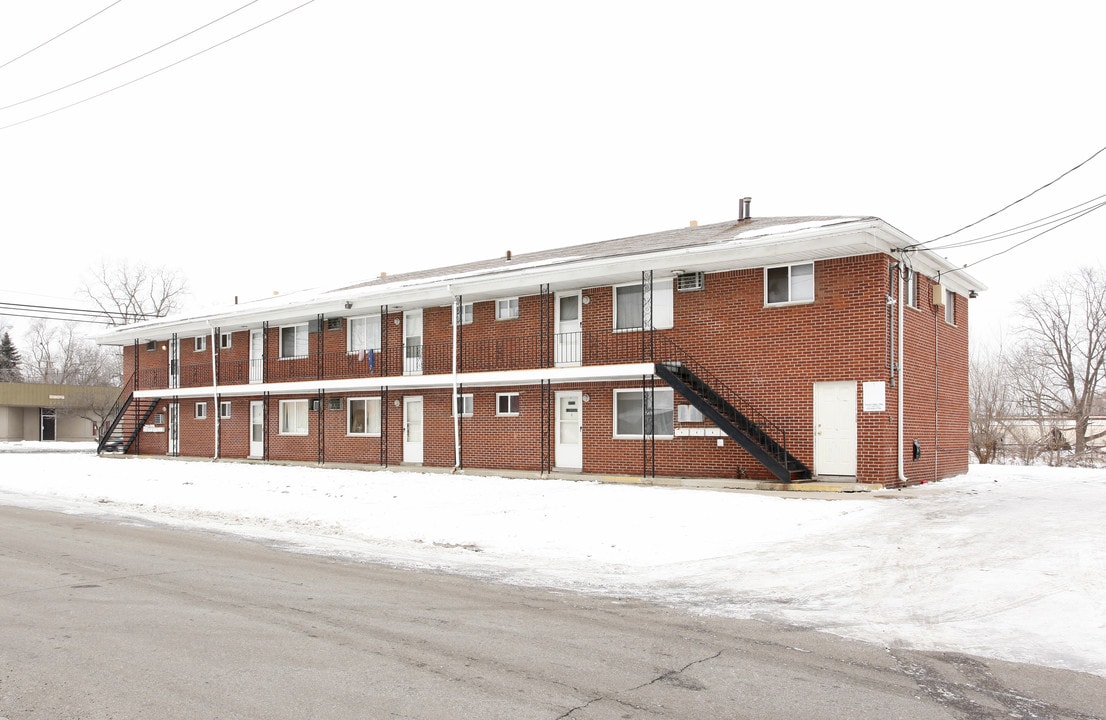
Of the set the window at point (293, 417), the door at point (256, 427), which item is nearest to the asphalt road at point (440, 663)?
the window at point (293, 417)

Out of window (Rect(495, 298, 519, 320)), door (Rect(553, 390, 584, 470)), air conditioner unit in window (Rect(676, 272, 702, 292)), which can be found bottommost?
door (Rect(553, 390, 584, 470))

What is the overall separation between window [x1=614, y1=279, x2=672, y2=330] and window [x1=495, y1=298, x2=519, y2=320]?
130 inches

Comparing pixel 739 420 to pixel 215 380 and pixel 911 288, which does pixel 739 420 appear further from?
pixel 215 380

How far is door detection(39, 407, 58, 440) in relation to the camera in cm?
5841

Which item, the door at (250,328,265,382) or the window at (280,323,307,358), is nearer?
the window at (280,323,307,358)

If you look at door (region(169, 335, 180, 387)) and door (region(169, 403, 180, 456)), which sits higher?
door (region(169, 335, 180, 387))

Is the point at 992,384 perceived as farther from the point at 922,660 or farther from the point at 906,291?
the point at 922,660

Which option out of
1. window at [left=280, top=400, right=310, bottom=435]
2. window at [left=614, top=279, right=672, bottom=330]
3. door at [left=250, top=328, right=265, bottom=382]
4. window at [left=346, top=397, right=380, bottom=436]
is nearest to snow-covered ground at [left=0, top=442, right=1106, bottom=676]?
window at [left=614, top=279, right=672, bottom=330]

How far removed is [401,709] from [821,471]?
45.8 ft

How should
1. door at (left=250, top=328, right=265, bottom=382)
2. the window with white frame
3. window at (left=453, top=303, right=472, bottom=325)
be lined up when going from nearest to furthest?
1. the window with white frame
2. window at (left=453, top=303, right=472, bottom=325)
3. door at (left=250, top=328, right=265, bottom=382)

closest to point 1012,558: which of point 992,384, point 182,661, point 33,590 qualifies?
point 182,661

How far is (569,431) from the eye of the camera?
21.3 metres

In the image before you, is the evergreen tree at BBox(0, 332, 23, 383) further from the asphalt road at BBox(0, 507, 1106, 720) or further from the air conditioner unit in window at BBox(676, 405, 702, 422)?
the asphalt road at BBox(0, 507, 1106, 720)

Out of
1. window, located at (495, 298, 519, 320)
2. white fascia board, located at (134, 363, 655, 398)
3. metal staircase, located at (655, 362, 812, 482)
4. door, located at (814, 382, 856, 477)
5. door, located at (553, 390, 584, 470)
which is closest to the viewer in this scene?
metal staircase, located at (655, 362, 812, 482)
